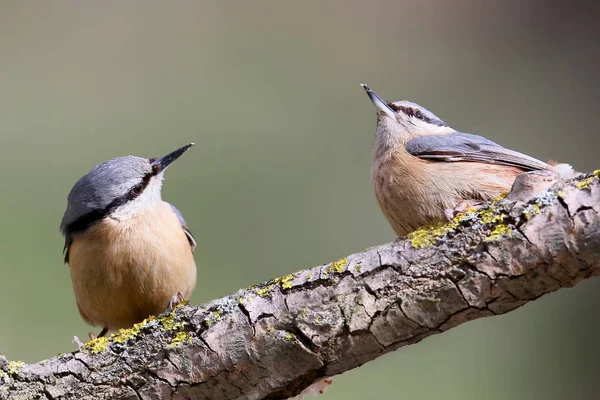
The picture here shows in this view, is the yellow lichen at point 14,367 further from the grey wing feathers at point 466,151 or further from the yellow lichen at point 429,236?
the grey wing feathers at point 466,151

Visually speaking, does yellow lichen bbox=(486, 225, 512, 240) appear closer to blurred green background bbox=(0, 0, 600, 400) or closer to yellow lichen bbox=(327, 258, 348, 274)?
yellow lichen bbox=(327, 258, 348, 274)

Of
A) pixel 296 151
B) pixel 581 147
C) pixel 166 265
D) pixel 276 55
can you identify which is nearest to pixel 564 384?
pixel 581 147

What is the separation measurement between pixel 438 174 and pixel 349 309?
800mm

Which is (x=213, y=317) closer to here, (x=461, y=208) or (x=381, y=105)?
(x=461, y=208)

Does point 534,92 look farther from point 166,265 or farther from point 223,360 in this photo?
point 223,360

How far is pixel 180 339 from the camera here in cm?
203

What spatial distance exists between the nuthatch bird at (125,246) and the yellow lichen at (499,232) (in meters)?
1.30

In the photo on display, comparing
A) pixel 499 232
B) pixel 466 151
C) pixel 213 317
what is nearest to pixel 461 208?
pixel 466 151

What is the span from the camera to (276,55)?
5.69 meters

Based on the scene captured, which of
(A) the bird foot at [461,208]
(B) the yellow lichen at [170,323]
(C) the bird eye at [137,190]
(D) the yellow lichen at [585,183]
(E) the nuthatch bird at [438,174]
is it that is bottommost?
(B) the yellow lichen at [170,323]

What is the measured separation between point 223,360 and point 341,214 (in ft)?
9.74

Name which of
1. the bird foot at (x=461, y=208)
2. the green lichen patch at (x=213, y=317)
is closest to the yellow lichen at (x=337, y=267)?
the green lichen patch at (x=213, y=317)

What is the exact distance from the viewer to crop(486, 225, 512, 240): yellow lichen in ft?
5.71

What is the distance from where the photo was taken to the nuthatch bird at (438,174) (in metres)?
2.38
